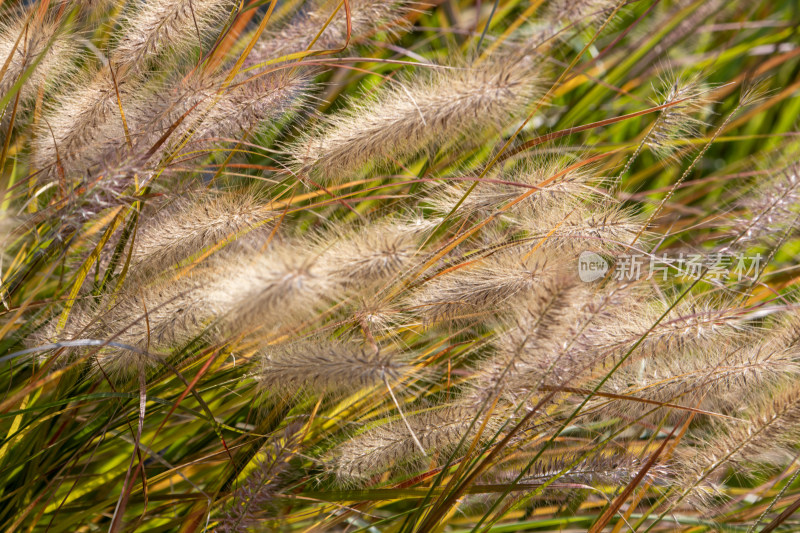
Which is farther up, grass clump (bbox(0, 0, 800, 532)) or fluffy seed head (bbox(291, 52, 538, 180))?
fluffy seed head (bbox(291, 52, 538, 180))

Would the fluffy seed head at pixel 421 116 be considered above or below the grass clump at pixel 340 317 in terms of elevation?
above

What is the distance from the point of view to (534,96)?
1314 millimetres

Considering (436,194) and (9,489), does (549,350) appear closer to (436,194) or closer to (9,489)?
(436,194)

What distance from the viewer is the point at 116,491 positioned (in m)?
1.40

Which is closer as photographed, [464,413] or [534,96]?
[464,413]

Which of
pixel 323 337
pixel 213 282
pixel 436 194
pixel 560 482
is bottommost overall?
pixel 560 482

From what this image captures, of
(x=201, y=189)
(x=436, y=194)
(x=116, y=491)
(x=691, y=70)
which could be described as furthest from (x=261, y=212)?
(x=691, y=70)

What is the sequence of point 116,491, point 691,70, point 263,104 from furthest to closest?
point 691,70, point 116,491, point 263,104

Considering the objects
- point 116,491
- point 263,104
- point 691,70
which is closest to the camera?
point 263,104

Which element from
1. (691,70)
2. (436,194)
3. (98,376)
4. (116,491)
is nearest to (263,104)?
(436,194)

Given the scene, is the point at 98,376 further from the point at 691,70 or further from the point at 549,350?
the point at 691,70

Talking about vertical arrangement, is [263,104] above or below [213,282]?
above

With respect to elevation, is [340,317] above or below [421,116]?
below

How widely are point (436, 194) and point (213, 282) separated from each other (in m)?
0.55
